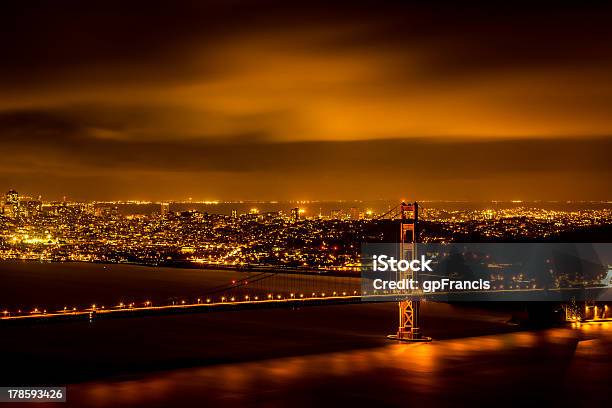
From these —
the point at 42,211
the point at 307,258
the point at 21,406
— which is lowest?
the point at 21,406

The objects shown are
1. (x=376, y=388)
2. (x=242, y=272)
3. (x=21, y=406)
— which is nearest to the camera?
(x=21, y=406)

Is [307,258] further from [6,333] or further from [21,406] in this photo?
[21,406]

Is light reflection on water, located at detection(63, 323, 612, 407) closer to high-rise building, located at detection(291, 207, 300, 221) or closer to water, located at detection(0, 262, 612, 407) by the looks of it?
water, located at detection(0, 262, 612, 407)

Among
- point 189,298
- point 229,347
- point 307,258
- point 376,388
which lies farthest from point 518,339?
point 307,258

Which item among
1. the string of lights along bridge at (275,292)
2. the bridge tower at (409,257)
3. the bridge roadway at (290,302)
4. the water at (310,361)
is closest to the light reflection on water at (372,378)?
the water at (310,361)

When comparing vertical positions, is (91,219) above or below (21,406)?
above

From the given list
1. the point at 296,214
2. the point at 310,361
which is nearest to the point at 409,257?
the point at 310,361

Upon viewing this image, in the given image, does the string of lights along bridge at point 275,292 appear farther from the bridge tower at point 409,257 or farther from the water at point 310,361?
the bridge tower at point 409,257

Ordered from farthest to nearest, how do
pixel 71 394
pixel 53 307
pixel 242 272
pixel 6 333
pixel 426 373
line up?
pixel 242 272 < pixel 53 307 < pixel 6 333 < pixel 426 373 < pixel 71 394
